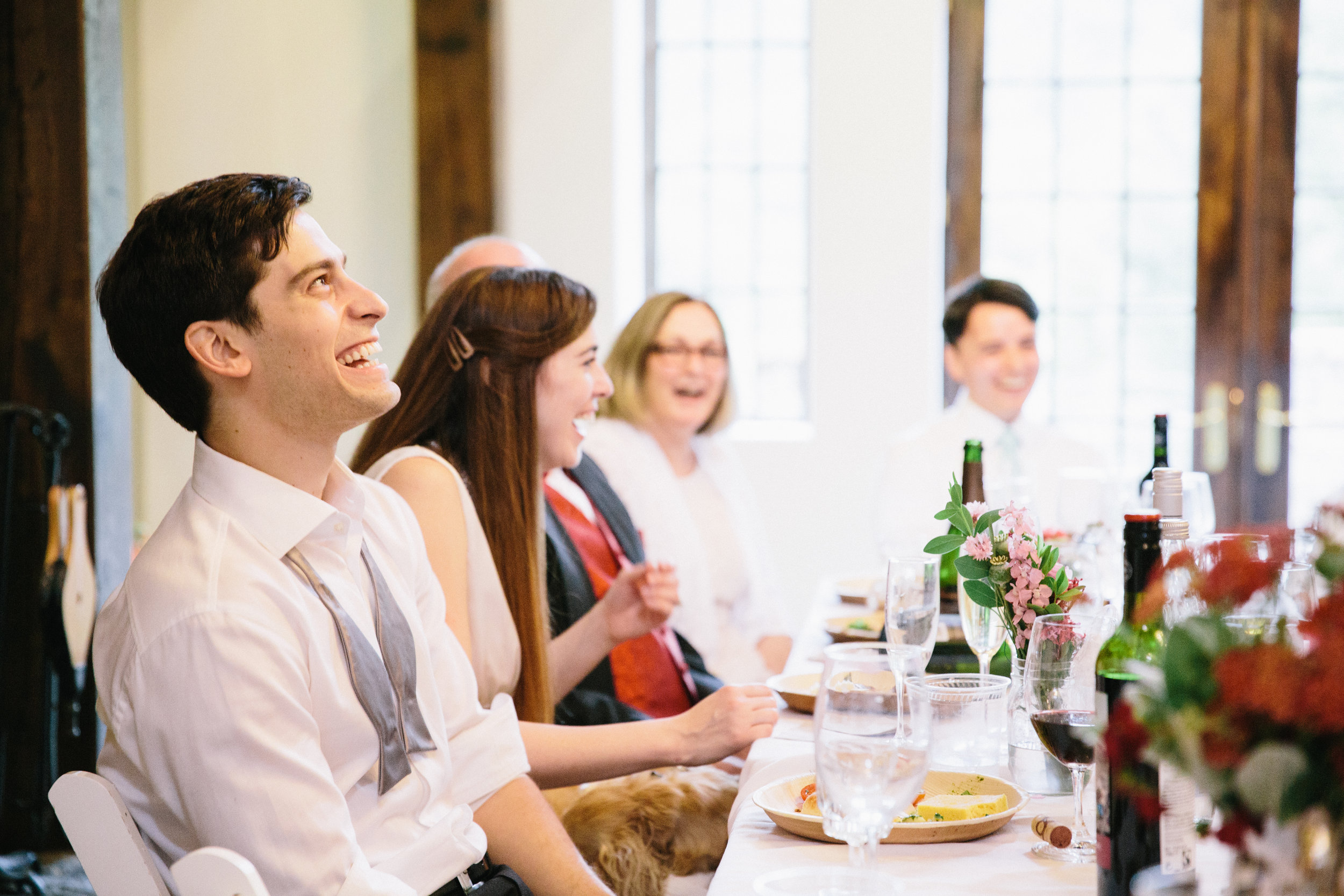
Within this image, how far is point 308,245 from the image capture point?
1.23 m

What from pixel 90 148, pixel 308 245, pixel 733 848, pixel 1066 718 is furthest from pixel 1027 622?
pixel 90 148

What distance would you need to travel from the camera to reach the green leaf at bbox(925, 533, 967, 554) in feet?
4.32

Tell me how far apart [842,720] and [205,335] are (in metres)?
0.71

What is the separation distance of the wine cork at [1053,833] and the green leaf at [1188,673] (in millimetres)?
508

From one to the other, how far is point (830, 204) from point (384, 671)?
122 inches

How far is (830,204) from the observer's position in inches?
159

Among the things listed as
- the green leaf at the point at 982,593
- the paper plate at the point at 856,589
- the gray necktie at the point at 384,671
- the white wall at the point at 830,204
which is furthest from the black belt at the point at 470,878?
the white wall at the point at 830,204

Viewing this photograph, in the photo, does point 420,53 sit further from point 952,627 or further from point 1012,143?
point 952,627

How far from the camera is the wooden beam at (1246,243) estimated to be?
4.16 meters

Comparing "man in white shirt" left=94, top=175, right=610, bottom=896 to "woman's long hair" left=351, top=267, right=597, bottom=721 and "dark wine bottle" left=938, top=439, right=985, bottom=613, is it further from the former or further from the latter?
"dark wine bottle" left=938, top=439, right=985, bottom=613

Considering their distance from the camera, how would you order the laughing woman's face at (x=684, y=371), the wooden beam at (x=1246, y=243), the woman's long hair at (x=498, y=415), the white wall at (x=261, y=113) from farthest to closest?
the wooden beam at (x=1246, y=243) < the white wall at (x=261, y=113) < the laughing woman's face at (x=684, y=371) < the woman's long hair at (x=498, y=415)

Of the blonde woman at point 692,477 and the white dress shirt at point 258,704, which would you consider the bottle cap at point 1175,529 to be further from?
the blonde woman at point 692,477

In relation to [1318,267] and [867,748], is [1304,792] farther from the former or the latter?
[1318,267]

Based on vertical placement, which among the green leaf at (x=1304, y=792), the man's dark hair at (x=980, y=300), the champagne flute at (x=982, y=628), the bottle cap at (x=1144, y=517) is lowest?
the champagne flute at (x=982, y=628)
